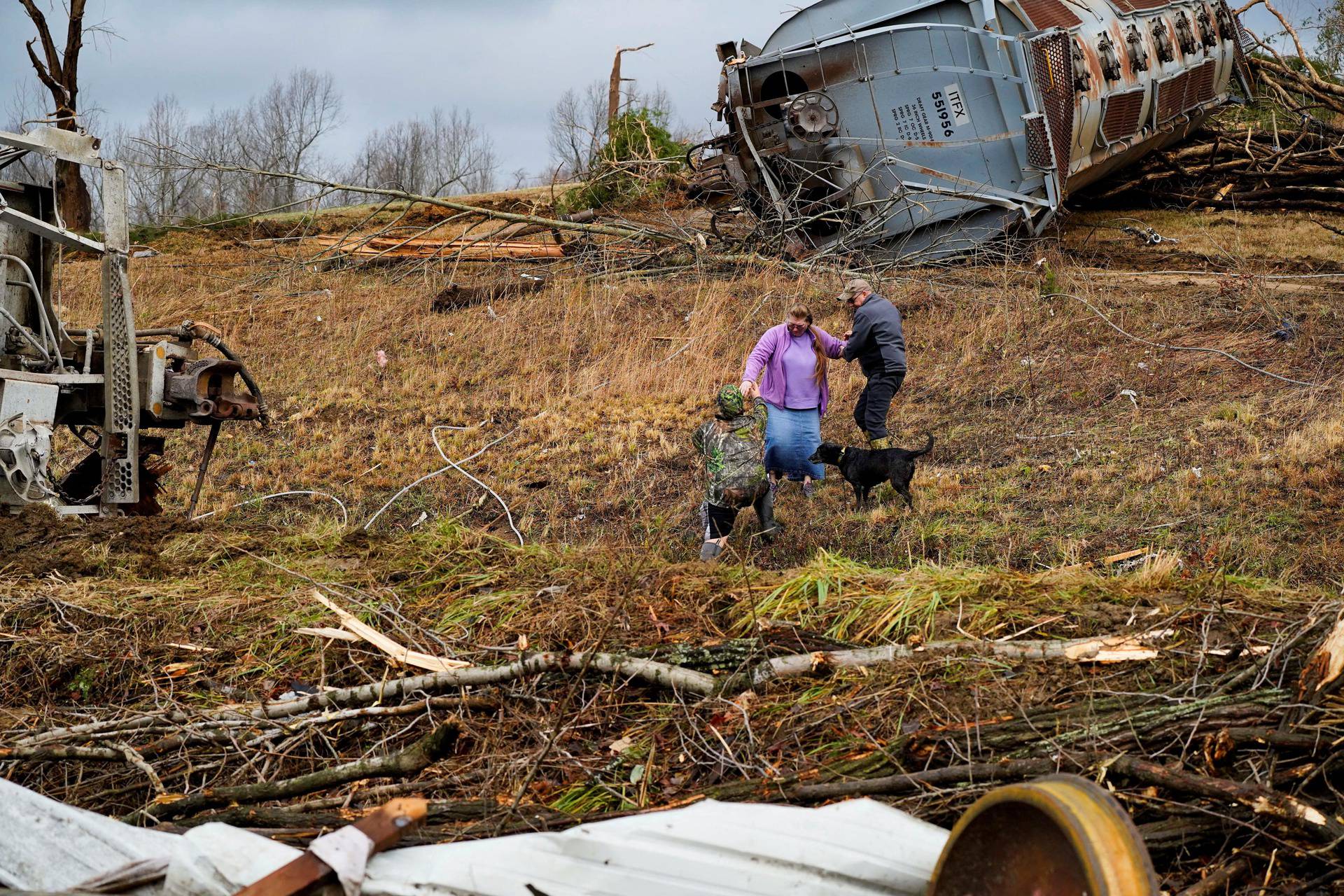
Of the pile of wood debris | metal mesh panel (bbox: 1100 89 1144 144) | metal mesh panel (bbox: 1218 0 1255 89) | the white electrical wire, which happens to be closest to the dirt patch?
the pile of wood debris

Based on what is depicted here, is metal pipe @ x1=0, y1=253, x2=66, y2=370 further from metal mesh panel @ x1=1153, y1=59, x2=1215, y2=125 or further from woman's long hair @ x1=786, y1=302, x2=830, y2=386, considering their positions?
metal mesh panel @ x1=1153, y1=59, x2=1215, y2=125

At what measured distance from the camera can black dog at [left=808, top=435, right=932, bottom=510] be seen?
7.42m

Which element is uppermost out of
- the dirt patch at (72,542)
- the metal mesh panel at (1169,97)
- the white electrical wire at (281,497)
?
the metal mesh panel at (1169,97)

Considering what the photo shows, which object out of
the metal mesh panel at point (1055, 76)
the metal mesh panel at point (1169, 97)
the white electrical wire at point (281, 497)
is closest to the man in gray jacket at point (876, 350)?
the white electrical wire at point (281, 497)

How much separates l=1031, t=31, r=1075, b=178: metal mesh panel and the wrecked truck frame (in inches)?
361

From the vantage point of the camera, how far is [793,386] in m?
A: 7.62

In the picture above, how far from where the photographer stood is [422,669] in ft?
14.1

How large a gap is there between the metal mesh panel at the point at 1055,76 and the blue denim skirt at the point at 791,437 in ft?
21.0

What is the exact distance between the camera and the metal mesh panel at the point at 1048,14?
12172 millimetres

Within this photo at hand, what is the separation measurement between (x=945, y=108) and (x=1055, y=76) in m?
1.39

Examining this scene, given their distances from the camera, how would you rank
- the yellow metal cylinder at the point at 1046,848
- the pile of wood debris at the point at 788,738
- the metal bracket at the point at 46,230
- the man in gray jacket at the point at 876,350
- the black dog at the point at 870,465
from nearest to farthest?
the yellow metal cylinder at the point at 1046,848 < the pile of wood debris at the point at 788,738 < the metal bracket at the point at 46,230 < the black dog at the point at 870,465 < the man in gray jacket at the point at 876,350

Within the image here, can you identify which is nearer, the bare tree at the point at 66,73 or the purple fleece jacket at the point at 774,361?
the purple fleece jacket at the point at 774,361

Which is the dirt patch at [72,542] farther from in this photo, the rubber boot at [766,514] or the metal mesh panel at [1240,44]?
the metal mesh panel at [1240,44]

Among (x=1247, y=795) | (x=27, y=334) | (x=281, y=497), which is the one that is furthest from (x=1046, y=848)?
(x=281, y=497)
